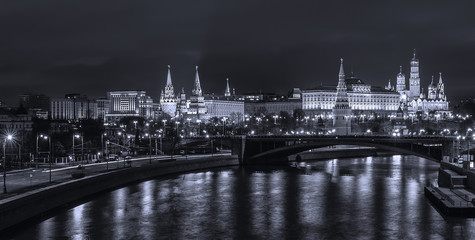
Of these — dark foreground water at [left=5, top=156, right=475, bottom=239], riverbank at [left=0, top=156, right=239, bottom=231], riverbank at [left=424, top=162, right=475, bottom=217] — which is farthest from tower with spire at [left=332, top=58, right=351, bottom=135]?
riverbank at [left=424, top=162, right=475, bottom=217]

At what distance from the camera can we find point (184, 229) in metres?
30.8

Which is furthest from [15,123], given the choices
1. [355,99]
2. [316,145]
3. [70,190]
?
[355,99]

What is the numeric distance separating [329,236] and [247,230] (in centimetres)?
422

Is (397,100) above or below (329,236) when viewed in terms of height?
above

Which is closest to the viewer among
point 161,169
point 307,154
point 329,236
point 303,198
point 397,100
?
point 329,236

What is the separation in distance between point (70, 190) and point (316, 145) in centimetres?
3486

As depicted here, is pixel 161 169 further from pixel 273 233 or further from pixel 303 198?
pixel 273 233

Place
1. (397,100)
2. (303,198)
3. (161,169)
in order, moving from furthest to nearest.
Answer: (397,100) → (161,169) → (303,198)

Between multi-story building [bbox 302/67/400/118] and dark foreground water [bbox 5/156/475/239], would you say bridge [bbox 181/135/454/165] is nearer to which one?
dark foreground water [bbox 5/156/475/239]

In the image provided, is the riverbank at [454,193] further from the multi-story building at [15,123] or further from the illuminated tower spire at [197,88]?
the illuminated tower spire at [197,88]

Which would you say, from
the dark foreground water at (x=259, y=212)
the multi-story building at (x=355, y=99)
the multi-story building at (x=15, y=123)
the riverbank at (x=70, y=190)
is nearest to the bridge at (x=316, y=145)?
the dark foreground water at (x=259, y=212)

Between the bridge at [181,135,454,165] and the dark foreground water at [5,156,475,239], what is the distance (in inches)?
151

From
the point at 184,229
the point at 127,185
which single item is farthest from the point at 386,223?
the point at 127,185

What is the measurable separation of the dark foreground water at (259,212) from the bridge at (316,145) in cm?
384
